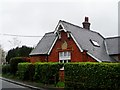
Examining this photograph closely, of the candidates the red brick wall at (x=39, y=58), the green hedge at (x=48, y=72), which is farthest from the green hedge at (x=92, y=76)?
the red brick wall at (x=39, y=58)

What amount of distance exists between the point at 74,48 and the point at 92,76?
34.5ft

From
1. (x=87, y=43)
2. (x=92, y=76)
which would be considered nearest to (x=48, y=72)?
(x=92, y=76)

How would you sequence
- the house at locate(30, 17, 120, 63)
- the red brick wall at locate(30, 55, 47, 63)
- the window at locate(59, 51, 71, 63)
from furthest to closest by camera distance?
the red brick wall at locate(30, 55, 47, 63), the window at locate(59, 51, 71, 63), the house at locate(30, 17, 120, 63)

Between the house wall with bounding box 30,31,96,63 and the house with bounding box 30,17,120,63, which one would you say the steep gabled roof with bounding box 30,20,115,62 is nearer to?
the house with bounding box 30,17,120,63

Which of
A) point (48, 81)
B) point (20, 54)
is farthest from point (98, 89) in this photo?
point (20, 54)

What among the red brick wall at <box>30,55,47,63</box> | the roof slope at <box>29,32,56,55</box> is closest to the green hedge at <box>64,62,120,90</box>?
the red brick wall at <box>30,55,47,63</box>

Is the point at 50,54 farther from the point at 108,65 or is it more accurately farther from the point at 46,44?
the point at 108,65

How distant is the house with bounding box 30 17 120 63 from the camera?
87.6 ft

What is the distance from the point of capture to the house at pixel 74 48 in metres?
26.7

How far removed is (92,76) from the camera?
17.0m

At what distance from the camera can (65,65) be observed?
19.6m

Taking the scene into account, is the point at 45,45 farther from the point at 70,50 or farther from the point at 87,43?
the point at 87,43

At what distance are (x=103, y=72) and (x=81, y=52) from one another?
1033 centimetres

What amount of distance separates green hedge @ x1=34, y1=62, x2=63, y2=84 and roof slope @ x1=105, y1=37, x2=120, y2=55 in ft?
29.1
